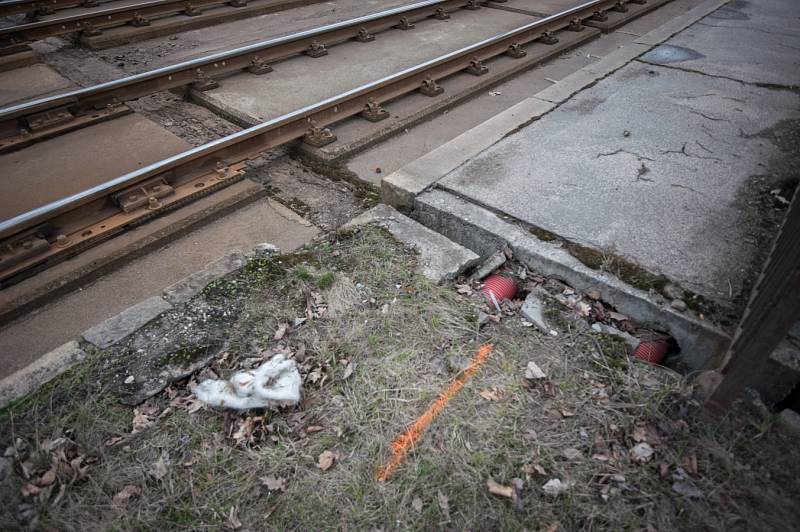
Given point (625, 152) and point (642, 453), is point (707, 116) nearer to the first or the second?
point (625, 152)

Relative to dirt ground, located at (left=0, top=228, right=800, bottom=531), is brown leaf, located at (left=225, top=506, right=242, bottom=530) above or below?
below

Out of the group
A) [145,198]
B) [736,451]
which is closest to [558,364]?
[736,451]

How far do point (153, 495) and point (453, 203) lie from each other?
108 inches

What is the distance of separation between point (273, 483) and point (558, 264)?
220 centimetres

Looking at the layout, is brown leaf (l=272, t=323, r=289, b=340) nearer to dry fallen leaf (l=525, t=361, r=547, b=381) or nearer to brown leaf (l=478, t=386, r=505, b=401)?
brown leaf (l=478, t=386, r=505, b=401)

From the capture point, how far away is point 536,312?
3082mm

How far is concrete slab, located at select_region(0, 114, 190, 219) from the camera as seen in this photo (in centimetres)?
423

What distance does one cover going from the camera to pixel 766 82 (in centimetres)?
588

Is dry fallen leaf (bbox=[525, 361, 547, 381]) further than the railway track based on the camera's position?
No

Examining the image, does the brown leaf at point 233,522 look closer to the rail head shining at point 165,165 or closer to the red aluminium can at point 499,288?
the red aluminium can at point 499,288

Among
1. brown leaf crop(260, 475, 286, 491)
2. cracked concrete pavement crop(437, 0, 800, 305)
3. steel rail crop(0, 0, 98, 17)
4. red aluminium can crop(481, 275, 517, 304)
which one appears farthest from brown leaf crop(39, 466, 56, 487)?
steel rail crop(0, 0, 98, 17)

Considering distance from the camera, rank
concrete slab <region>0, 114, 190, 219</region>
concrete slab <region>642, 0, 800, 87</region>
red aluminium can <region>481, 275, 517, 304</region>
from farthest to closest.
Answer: concrete slab <region>642, 0, 800, 87</region>, concrete slab <region>0, 114, 190, 219</region>, red aluminium can <region>481, 275, 517, 304</region>

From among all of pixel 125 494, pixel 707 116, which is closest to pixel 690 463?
pixel 125 494

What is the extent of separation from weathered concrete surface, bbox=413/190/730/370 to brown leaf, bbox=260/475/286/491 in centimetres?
212
